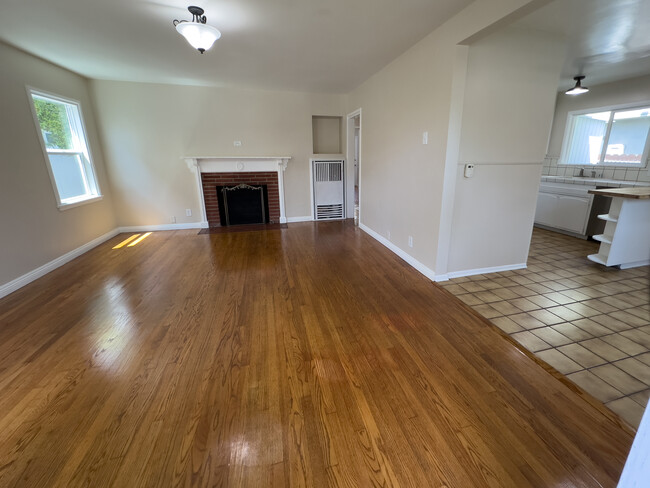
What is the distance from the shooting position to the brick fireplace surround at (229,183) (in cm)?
513

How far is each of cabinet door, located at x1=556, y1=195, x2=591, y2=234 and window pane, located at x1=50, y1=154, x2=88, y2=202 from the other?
284 inches

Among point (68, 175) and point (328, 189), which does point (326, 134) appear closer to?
point (328, 189)

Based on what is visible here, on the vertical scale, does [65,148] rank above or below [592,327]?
above

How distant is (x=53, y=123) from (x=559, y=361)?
5834mm

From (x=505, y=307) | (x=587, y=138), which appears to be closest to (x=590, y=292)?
(x=505, y=307)

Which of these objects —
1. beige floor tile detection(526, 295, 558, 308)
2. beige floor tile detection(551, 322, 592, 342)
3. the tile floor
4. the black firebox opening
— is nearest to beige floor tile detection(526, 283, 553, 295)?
the tile floor

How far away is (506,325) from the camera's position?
84.5 inches

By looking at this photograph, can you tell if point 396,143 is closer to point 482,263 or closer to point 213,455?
point 482,263

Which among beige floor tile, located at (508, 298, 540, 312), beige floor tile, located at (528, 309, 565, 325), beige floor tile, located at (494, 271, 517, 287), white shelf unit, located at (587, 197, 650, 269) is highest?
white shelf unit, located at (587, 197, 650, 269)

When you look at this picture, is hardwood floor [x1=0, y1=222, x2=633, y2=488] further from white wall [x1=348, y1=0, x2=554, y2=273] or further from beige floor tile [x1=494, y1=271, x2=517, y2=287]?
white wall [x1=348, y1=0, x2=554, y2=273]

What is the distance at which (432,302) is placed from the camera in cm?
250

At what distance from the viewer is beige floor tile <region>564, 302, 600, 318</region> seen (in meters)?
2.27

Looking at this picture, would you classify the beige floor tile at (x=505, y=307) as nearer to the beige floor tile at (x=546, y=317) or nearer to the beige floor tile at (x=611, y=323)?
the beige floor tile at (x=546, y=317)

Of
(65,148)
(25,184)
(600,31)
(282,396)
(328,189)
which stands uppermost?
(600,31)
